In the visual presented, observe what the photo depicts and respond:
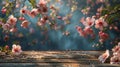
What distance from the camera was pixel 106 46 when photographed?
9531 mm

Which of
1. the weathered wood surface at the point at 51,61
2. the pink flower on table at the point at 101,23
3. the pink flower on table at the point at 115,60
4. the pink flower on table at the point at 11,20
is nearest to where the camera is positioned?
the pink flower on table at the point at 115,60

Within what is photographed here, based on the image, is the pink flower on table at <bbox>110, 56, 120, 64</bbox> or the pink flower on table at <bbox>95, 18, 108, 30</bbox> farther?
the pink flower on table at <bbox>95, 18, 108, 30</bbox>

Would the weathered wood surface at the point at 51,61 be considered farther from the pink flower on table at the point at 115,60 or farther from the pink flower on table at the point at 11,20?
the pink flower on table at the point at 11,20

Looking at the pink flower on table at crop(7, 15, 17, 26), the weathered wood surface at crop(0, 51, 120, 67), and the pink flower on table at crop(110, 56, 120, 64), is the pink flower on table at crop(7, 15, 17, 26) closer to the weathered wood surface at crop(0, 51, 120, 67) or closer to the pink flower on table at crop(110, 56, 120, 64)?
the weathered wood surface at crop(0, 51, 120, 67)

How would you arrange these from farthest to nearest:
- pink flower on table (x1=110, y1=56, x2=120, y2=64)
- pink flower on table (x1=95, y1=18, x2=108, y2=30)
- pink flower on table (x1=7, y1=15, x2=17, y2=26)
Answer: pink flower on table (x1=7, y1=15, x2=17, y2=26)
pink flower on table (x1=95, y1=18, x2=108, y2=30)
pink flower on table (x1=110, y1=56, x2=120, y2=64)

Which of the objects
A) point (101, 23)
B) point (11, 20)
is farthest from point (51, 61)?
point (11, 20)

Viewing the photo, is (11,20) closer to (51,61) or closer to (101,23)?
(51,61)

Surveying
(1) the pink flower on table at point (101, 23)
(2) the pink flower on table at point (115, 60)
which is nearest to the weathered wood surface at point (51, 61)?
(2) the pink flower on table at point (115, 60)

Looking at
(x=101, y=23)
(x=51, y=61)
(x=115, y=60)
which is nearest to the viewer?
(x=115, y=60)

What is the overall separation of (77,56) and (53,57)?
1.62 ft

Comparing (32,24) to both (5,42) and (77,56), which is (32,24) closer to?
(5,42)

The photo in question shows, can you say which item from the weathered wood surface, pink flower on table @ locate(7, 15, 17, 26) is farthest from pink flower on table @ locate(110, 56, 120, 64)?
pink flower on table @ locate(7, 15, 17, 26)

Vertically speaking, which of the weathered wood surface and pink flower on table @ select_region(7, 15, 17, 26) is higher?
pink flower on table @ select_region(7, 15, 17, 26)

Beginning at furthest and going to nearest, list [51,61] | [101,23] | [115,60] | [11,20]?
[11,20]
[51,61]
[101,23]
[115,60]
